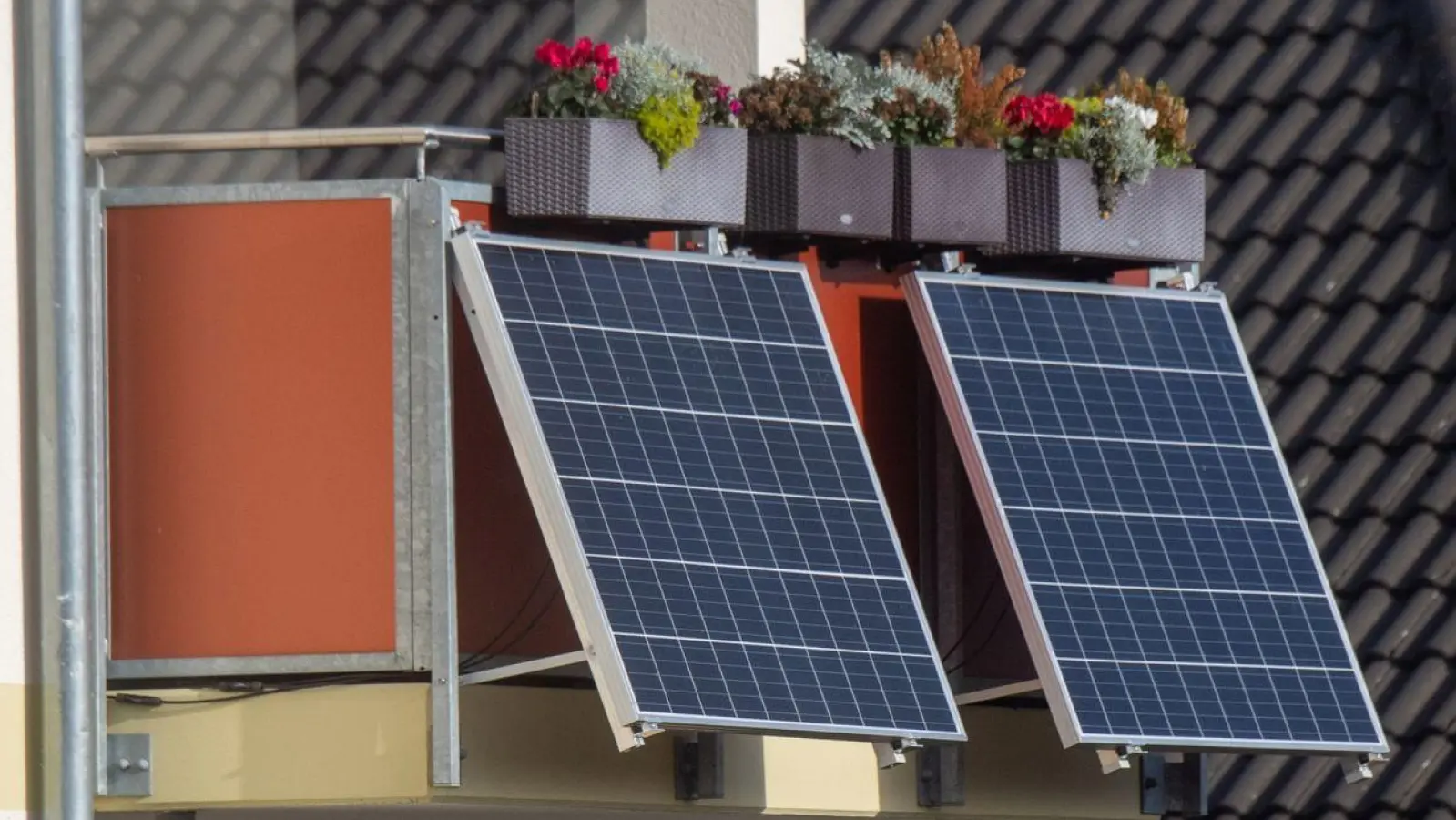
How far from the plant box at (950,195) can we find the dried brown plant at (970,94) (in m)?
0.17

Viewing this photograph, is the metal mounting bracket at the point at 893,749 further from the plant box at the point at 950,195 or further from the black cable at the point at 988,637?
the plant box at the point at 950,195

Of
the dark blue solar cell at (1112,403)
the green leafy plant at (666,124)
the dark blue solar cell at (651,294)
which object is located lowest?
Result: the dark blue solar cell at (1112,403)

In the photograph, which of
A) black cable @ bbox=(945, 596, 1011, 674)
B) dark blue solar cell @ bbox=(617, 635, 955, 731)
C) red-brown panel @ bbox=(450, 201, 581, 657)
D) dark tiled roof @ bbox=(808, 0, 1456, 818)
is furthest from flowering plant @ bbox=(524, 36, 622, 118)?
dark tiled roof @ bbox=(808, 0, 1456, 818)

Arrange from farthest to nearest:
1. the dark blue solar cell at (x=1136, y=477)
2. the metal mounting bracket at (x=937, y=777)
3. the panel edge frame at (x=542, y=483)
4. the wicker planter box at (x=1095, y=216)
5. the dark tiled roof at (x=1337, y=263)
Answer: the dark tiled roof at (x=1337, y=263) → the wicker planter box at (x=1095, y=216) → the metal mounting bracket at (x=937, y=777) → the dark blue solar cell at (x=1136, y=477) → the panel edge frame at (x=542, y=483)

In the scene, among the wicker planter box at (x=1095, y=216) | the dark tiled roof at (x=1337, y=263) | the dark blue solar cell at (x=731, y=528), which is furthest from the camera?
the dark tiled roof at (x=1337, y=263)

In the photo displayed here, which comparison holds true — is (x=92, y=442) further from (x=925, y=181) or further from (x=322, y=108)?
(x=322, y=108)

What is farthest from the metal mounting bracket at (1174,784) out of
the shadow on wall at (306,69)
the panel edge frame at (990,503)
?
the shadow on wall at (306,69)

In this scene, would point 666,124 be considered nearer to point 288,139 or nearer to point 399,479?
point 288,139

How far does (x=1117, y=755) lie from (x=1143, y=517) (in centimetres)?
85

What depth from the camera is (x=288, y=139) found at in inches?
385

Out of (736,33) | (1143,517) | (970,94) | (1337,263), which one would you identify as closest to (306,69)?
(736,33)

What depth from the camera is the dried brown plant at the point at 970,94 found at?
10.8 metres

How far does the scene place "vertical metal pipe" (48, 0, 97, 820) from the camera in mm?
9547

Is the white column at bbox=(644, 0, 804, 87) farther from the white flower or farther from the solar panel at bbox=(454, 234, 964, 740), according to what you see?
the solar panel at bbox=(454, 234, 964, 740)
